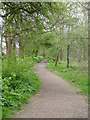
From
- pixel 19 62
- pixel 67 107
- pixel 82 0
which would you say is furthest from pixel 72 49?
pixel 67 107

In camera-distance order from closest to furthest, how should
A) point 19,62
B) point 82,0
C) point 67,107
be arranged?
point 67,107
point 82,0
point 19,62

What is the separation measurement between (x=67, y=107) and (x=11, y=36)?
14.5 ft

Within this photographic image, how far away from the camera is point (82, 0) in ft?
16.6

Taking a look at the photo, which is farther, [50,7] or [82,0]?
[50,7]

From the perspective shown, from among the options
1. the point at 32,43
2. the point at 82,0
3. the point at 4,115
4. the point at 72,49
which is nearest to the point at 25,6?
the point at 82,0

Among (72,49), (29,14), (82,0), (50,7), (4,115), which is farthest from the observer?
(72,49)

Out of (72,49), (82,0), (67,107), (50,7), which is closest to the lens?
(67,107)

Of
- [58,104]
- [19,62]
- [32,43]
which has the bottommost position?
[58,104]

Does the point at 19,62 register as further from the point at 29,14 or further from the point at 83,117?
the point at 83,117

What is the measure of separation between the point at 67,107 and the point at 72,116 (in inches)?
27.9

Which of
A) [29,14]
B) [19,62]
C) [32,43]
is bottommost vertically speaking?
[19,62]

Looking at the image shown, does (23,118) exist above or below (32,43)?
below

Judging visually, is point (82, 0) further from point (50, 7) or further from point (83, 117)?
point (83, 117)

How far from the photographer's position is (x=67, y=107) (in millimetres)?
4641
